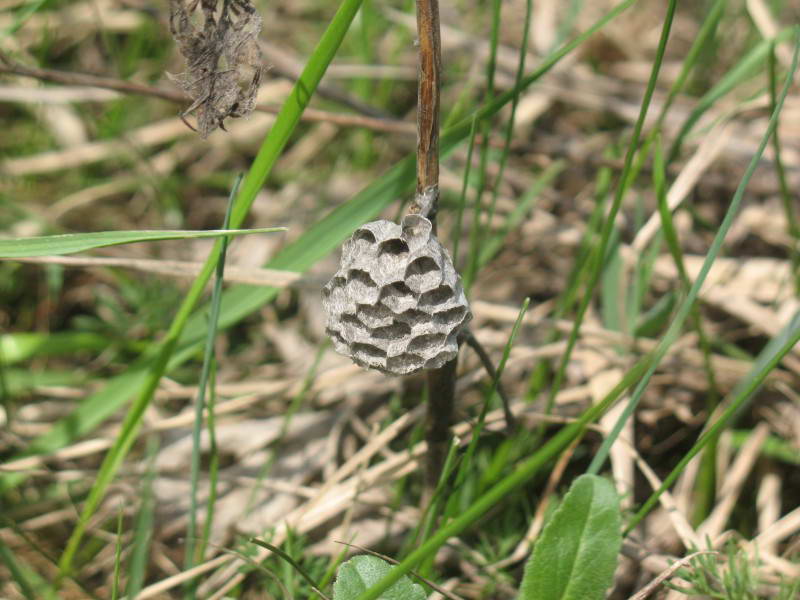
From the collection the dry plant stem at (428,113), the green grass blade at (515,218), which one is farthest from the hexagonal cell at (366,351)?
the green grass blade at (515,218)

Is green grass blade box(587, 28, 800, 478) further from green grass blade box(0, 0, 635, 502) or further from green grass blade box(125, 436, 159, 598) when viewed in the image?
green grass blade box(125, 436, 159, 598)

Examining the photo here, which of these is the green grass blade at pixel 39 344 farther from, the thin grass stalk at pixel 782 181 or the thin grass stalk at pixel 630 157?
the thin grass stalk at pixel 782 181

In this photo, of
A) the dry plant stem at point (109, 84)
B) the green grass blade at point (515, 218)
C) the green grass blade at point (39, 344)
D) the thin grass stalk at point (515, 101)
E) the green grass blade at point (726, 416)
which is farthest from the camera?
the green grass blade at point (515, 218)

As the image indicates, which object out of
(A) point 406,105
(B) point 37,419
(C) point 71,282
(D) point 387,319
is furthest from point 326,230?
(A) point 406,105

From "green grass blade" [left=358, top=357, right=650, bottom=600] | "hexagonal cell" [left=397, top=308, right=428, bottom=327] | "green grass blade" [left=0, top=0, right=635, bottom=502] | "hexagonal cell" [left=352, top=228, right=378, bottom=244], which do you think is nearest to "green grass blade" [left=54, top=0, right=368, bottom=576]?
"green grass blade" [left=0, top=0, right=635, bottom=502]

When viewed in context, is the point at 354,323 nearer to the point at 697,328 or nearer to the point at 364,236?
the point at 364,236

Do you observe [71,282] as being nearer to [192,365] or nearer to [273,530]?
[192,365]
